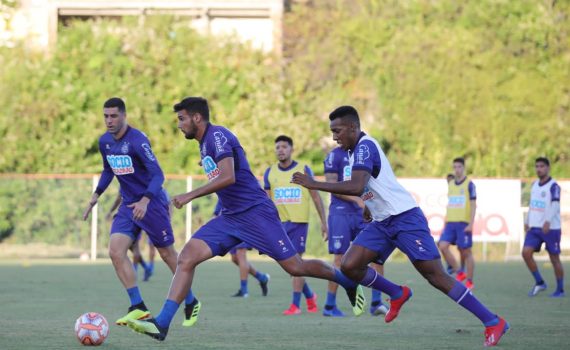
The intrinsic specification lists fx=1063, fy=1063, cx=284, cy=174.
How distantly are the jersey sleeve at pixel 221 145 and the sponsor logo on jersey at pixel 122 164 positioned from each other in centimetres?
212

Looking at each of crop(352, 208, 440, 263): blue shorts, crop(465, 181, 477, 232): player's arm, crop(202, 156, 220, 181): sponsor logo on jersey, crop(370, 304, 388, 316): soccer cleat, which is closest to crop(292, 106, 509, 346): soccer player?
crop(352, 208, 440, 263): blue shorts

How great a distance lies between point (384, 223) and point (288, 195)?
16.4ft

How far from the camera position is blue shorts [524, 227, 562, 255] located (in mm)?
17859

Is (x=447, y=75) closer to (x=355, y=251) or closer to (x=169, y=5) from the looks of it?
(x=169, y=5)

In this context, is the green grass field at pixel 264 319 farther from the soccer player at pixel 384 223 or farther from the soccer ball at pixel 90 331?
the soccer player at pixel 384 223

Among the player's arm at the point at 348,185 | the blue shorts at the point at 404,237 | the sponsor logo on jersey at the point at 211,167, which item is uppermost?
the sponsor logo on jersey at the point at 211,167

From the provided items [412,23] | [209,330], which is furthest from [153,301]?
[412,23]

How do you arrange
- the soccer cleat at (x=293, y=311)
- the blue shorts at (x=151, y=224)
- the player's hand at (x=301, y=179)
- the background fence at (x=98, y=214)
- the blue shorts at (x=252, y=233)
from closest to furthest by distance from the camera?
the player's hand at (x=301, y=179)
the blue shorts at (x=252, y=233)
the blue shorts at (x=151, y=224)
the soccer cleat at (x=293, y=311)
the background fence at (x=98, y=214)

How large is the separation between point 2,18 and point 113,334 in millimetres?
26807

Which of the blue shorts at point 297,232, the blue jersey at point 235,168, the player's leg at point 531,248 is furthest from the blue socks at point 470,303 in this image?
the player's leg at point 531,248

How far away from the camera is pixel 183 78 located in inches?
1350

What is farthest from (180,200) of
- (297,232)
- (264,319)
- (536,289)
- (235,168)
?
(536,289)

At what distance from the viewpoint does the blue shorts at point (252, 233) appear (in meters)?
9.81

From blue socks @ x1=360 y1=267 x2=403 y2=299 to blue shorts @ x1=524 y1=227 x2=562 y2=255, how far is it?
8.13 m
